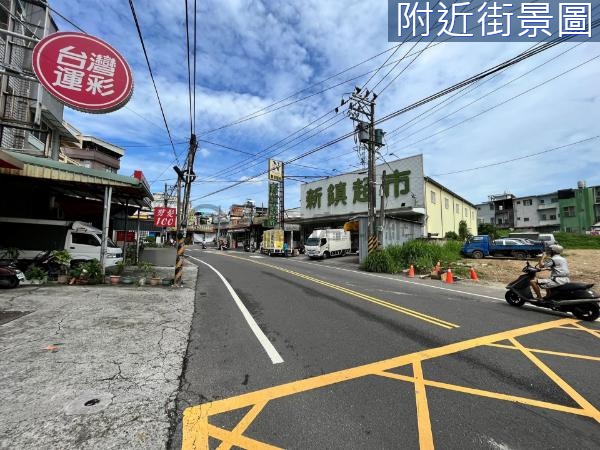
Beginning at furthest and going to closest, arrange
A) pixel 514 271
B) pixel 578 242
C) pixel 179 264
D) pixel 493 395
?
1. pixel 578 242
2. pixel 514 271
3. pixel 179 264
4. pixel 493 395

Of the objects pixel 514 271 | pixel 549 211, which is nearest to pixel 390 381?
pixel 514 271

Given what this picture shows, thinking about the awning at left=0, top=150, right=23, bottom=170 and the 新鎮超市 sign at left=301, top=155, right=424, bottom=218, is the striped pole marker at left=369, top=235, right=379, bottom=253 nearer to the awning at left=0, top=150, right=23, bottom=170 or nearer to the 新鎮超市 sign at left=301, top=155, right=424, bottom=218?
the 新鎮超市 sign at left=301, top=155, right=424, bottom=218

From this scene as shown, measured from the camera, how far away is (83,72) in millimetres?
7312

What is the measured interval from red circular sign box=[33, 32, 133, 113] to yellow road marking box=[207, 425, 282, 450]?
746 centimetres

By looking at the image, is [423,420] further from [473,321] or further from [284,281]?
[284,281]

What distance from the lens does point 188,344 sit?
5367 mm

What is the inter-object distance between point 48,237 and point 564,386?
15.8 metres

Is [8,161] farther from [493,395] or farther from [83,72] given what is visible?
[493,395]

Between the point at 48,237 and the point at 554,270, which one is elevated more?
the point at 48,237

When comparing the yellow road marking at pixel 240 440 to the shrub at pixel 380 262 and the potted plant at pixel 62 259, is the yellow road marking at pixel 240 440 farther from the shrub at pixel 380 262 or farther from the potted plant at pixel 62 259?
the shrub at pixel 380 262

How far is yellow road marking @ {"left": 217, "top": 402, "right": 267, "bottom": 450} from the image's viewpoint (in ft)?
9.09

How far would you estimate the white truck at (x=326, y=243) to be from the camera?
28.7 m

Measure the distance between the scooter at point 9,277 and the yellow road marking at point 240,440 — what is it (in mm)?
10047

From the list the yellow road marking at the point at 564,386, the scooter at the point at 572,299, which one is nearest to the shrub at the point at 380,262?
the scooter at the point at 572,299
